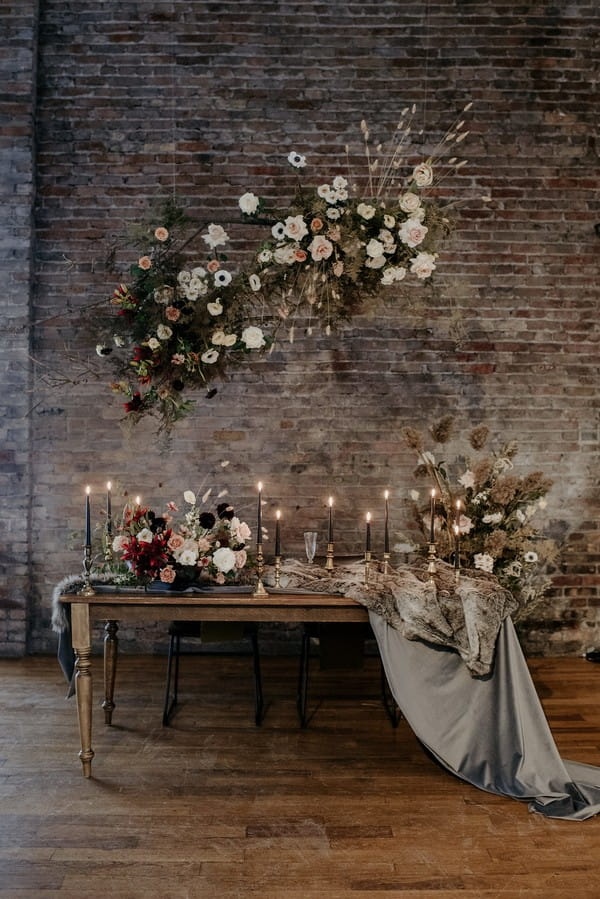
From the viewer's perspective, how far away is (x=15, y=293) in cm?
496

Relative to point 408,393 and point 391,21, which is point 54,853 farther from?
point 391,21

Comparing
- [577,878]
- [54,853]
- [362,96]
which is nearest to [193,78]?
[362,96]

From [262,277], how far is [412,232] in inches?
35.4

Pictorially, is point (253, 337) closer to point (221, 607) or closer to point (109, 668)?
point (221, 607)

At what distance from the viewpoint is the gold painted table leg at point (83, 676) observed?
3178 millimetres

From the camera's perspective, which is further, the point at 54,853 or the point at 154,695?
the point at 154,695

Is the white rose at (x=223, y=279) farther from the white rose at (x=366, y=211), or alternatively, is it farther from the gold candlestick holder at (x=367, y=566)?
the gold candlestick holder at (x=367, y=566)

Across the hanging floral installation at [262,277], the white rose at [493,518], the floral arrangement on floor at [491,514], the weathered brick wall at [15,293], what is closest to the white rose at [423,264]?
the hanging floral installation at [262,277]

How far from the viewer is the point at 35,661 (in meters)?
4.86

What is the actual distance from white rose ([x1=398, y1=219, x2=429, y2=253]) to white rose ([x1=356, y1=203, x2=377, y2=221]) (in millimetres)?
163

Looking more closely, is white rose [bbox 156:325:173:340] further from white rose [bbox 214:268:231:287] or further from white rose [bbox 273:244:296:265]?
white rose [bbox 273:244:296:265]

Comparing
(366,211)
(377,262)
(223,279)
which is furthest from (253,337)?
(366,211)

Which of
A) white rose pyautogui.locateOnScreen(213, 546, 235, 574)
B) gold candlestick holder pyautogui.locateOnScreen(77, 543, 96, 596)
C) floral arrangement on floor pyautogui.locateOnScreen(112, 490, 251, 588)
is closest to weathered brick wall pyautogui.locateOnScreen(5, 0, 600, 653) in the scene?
floral arrangement on floor pyautogui.locateOnScreen(112, 490, 251, 588)

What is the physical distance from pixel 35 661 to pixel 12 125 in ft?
11.3
